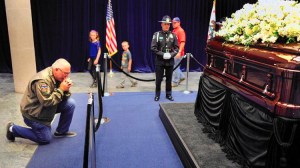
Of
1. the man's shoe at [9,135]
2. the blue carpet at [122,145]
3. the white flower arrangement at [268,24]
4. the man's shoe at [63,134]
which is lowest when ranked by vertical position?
the blue carpet at [122,145]

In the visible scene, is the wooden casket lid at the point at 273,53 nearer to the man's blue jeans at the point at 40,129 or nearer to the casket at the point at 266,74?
the casket at the point at 266,74

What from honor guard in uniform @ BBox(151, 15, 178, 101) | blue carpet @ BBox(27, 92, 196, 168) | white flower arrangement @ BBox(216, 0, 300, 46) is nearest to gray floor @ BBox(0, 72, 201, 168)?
blue carpet @ BBox(27, 92, 196, 168)

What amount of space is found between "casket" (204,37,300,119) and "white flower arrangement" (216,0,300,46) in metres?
0.09

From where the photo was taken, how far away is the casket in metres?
2.46

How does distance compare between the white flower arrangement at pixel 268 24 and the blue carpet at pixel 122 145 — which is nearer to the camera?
the white flower arrangement at pixel 268 24

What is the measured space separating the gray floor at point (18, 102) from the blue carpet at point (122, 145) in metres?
0.19

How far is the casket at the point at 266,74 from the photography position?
2.46 meters

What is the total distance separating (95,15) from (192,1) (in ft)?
10.5

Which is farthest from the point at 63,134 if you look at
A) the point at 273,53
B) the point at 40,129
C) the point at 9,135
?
the point at 273,53

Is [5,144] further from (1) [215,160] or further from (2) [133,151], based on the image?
(1) [215,160]

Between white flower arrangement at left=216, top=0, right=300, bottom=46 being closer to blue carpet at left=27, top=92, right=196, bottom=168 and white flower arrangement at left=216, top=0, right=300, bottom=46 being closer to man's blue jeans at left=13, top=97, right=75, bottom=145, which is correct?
blue carpet at left=27, top=92, right=196, bottom=168

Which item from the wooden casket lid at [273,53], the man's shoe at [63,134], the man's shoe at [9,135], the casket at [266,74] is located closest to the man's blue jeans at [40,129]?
the man's shoe at [9,135]

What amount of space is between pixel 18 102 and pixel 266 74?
4.98 metres

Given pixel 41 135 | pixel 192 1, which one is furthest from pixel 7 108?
pixel 192 1
